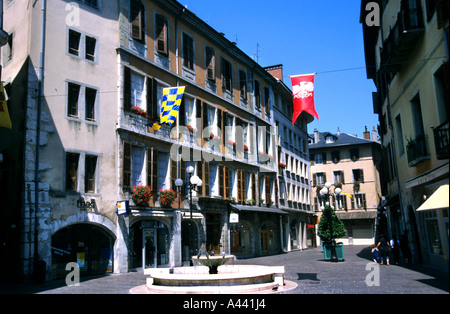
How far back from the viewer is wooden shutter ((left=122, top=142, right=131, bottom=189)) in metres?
19.5

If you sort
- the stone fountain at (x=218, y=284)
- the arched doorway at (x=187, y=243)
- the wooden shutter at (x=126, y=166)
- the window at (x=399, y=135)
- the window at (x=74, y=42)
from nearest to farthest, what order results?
1. the stone fountain at (x=218, y=284)
2. the window at (x=74, y=42)
3. the wooden shutter at (x=126, y=166)
4. the window at (x=399, y=135)
5. the arched doorway at (x=187, y=243)

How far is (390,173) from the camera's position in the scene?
2659 centimetres

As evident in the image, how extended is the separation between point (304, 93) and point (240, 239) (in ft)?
49.0

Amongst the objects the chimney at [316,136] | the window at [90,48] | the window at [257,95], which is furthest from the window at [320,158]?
the window at [90,48]

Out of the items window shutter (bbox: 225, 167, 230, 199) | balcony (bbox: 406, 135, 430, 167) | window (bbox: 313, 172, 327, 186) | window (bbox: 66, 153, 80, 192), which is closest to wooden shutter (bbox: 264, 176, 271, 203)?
window shutter (bbox: 225, 167, 230, 199)

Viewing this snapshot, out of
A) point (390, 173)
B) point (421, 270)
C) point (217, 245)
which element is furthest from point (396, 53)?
point (217, 245)

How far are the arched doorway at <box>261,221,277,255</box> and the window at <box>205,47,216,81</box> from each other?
12.9 m

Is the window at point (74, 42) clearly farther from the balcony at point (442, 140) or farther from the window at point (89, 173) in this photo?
the balcony at point (442, 140)

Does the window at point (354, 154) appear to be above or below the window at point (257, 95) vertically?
below

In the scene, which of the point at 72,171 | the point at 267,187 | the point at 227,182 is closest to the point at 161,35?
the point at 72,171

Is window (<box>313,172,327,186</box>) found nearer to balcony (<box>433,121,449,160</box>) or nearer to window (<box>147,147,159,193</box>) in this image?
window (<box>147,147,159,193</box>)

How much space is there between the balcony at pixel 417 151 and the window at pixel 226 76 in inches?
567

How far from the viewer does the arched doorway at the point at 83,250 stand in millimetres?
17094

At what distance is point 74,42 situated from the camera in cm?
1895
